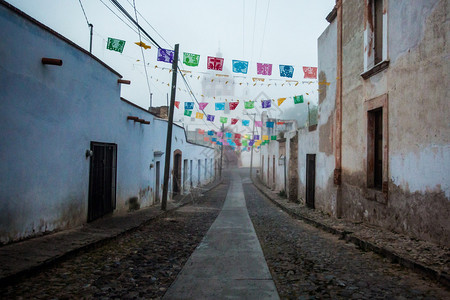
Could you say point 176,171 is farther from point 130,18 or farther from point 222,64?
point 130,18

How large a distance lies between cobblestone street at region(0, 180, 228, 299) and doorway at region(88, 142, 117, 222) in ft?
5.50

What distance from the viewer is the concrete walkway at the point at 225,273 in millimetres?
3727

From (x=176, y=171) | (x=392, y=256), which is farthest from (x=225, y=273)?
(x=176, y=171)

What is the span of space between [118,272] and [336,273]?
302 cm

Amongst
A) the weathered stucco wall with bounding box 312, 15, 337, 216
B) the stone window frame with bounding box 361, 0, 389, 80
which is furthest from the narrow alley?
the stone window frame with bounding box 361, 0, 389, 80

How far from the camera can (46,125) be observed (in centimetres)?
607

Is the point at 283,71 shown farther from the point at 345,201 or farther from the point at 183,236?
the point at 183,236

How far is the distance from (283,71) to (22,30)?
7.37 m

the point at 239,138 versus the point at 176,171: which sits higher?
the point at 239,138

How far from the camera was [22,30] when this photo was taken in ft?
17.7

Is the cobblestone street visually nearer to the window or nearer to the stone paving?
the stone paving

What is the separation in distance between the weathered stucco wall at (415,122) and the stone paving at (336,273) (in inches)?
42.1

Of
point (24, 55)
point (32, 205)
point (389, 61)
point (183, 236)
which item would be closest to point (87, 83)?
point (24, 55)

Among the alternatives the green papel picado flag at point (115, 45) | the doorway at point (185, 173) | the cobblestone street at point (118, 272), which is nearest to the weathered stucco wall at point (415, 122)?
the cobblestone street at point (118, 272)
